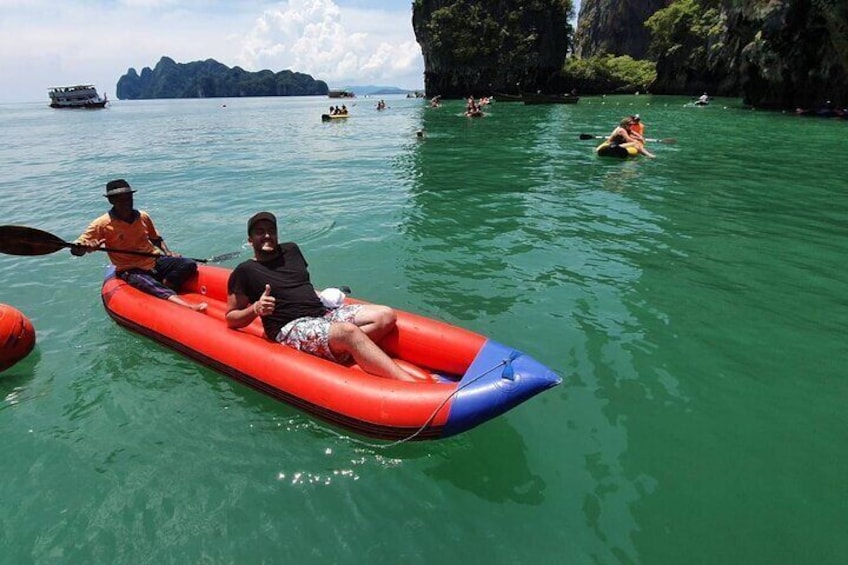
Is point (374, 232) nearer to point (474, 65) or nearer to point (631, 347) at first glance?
point (631, 347)

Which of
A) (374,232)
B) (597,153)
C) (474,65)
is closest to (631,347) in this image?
(374,232)

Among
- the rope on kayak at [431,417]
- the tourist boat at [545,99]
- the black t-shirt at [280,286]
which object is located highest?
the tourist boat at [545,99]

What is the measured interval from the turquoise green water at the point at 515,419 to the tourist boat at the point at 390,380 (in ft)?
0.93

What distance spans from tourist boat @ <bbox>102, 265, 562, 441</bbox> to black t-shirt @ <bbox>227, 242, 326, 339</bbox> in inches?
10.9

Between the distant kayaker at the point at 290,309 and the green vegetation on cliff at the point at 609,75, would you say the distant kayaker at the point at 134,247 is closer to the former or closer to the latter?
the distant kayaker at the point at 290,309

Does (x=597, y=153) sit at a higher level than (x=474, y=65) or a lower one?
lower

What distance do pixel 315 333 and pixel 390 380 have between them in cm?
90

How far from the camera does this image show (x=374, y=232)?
937 centimetres

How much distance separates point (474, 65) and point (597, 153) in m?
55.6

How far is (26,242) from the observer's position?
5.81m

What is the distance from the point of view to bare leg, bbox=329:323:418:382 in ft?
13.3

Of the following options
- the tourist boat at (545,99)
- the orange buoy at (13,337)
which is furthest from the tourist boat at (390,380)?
the tourist boat at (545,99)

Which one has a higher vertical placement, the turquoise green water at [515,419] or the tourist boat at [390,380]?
the tourist boat at [390,380]

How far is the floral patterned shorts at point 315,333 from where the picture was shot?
431 cm
